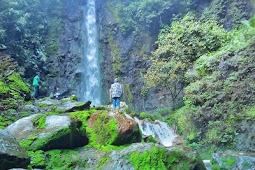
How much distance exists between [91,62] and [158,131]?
42.6 ft

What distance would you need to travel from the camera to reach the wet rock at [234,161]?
279 inches

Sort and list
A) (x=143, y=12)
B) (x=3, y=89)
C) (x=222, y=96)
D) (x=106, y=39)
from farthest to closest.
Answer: (x=106, y=39), (x=143, y=12), (x=222, y=96), (x=3, y=89)

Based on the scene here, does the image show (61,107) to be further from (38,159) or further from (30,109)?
(38,159)

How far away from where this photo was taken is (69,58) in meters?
24.7

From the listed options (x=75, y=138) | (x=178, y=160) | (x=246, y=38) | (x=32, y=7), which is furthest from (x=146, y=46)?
(x=178, y=160)

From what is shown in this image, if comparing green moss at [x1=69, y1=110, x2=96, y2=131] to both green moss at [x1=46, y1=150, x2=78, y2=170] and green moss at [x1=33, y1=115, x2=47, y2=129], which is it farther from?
green moss at [x1=46, y1=150, x2=78, y2=170]

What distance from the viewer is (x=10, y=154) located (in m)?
4.55

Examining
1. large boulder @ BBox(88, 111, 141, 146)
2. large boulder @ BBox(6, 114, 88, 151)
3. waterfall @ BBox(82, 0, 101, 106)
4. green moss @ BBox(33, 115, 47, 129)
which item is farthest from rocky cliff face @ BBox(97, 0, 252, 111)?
green moss @ BBox(33, 115, 47, 129)

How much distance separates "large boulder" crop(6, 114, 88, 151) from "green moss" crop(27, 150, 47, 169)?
0.19 meters

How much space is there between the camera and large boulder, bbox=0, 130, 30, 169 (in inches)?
177

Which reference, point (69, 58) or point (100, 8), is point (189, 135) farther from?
point (100, 8)

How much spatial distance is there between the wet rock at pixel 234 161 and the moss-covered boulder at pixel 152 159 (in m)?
2.12

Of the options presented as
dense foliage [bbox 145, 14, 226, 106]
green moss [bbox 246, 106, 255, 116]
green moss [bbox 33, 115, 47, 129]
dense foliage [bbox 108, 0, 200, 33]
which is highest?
dense foliage [bbox 108, 0, 200, 33]

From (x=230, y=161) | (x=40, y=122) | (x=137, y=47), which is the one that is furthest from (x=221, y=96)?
(x=137, y=47)
